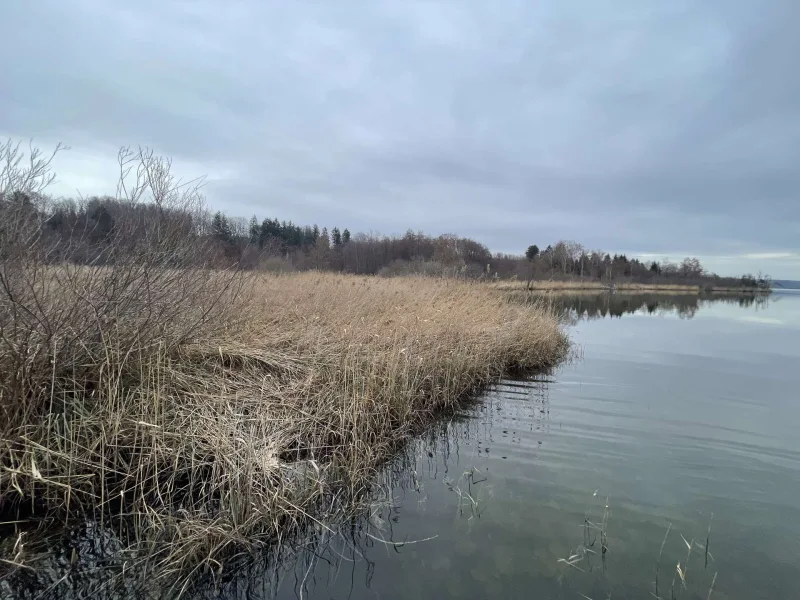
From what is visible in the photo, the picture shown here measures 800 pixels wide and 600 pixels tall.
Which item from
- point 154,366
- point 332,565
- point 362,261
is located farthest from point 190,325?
point 362,261

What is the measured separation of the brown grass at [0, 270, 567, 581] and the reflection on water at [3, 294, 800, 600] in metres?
0.34

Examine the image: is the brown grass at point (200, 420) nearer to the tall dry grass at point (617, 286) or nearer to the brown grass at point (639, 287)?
the tall dry grass at point (617, 286)

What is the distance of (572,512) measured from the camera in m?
3.86

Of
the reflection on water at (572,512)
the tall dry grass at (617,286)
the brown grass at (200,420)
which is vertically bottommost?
the reflection on water at (572,512)

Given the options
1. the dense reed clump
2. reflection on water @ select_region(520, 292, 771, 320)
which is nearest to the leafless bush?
the dense reed clump

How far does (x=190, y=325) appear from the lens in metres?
5.29

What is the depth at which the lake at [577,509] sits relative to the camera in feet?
9.83

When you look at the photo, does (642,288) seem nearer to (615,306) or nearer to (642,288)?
(642,288)

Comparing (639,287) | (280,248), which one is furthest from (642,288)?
(280,248)

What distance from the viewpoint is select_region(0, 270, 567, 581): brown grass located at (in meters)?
3.27

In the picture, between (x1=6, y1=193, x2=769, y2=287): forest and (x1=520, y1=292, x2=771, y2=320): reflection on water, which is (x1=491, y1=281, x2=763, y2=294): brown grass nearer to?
(x1=6, y1=193, x2=769, y2=287): forest

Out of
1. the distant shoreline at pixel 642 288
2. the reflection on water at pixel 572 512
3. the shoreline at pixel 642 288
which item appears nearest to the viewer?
the reflection on water at pixel 572 512

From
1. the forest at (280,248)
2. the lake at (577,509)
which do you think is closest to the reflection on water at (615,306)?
the forest at (280,248)

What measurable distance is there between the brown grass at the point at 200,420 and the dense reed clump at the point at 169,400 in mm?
21
